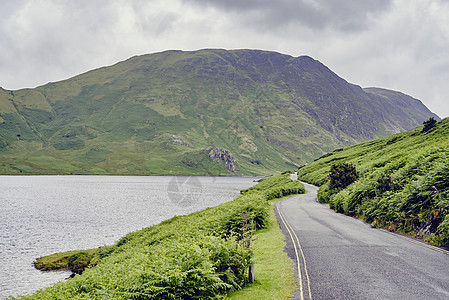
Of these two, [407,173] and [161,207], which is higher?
[407,173]

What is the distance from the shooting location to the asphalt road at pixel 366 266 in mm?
10453

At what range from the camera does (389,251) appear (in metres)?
15.6

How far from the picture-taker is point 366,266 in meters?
13.2

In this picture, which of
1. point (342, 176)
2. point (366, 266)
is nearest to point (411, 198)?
point (366, 266)

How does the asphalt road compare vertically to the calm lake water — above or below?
above

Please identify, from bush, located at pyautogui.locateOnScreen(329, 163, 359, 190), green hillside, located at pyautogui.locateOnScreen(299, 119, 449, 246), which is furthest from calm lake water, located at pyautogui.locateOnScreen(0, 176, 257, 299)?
bush, located at pyautogui.locateOnScreen(329, 163, 359, 190)

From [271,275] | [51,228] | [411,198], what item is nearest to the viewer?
[271,275]

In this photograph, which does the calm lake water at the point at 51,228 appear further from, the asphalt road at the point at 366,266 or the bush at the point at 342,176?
the bush at the point at 342,176

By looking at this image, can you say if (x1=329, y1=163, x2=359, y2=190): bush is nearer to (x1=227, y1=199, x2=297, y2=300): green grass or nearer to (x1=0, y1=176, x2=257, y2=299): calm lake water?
(x1=227, y1=199, x2=297, y2=300): green grass

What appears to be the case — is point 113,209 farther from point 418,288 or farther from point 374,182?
point 418,288

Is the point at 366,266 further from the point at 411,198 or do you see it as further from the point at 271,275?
the point at 411,198

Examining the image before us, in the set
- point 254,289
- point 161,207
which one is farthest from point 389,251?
point 161,207

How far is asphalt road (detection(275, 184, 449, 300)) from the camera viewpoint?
10.5 metres

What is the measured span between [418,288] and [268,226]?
1637 centimetres
